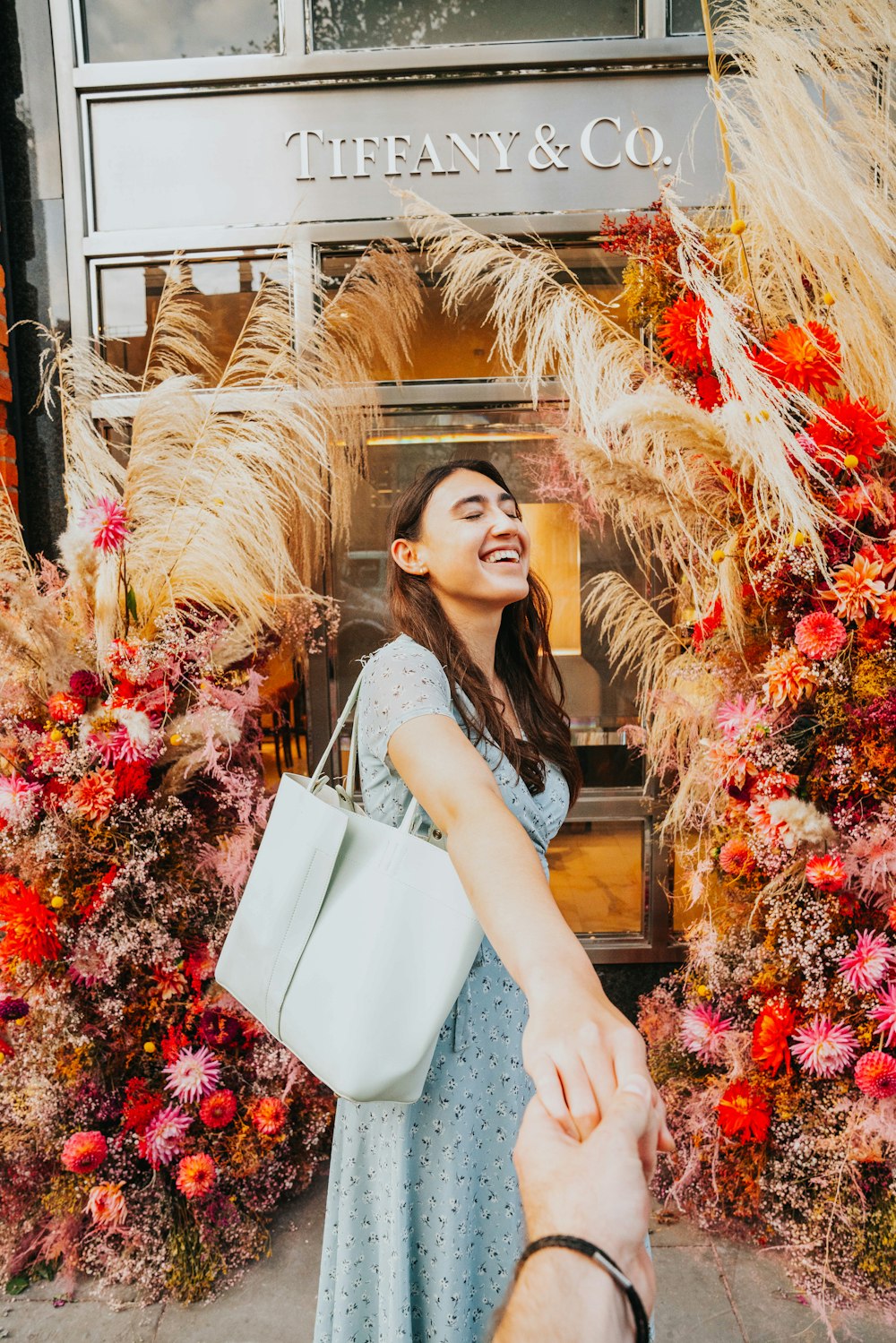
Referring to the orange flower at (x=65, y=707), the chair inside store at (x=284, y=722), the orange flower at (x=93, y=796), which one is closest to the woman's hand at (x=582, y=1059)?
the orange flower at (x=93, y=796)

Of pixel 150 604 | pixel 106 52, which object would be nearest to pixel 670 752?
pixel 150 604

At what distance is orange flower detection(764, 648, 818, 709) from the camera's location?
194cm

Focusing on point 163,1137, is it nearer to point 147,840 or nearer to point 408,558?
point 147,840

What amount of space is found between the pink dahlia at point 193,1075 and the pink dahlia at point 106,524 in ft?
4.76

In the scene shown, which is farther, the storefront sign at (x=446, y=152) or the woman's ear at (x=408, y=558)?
the storefront sign at (x=446, y=152)

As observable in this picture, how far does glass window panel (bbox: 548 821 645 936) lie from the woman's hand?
258 centimetres

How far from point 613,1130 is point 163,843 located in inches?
78.0

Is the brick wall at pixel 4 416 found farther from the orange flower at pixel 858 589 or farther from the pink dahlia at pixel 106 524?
the orange flower at pixel 858 589

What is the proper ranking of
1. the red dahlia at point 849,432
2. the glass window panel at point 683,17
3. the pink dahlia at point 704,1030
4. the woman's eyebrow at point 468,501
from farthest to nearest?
the glass window panel at point 683,17, the pink dahlia at point 704,1030, the red dahlia at point 849,432, the woman's eyebrow at point 468,501

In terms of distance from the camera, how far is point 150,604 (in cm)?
237

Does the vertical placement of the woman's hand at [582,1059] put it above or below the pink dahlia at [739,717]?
above

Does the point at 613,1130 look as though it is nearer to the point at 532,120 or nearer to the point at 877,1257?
the point at 877,1257

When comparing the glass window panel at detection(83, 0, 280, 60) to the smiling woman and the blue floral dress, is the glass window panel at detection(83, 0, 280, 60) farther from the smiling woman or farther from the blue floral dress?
the blue floral dress

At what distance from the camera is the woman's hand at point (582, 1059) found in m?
0.57
